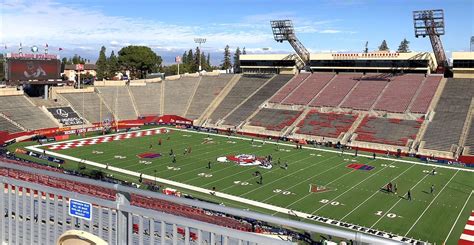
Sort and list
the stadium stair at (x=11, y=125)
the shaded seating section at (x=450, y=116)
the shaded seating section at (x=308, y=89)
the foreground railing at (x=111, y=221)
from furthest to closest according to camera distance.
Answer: the shaded seating section at (x=308, y=89)
the stadium stair at (x=11, y=125)
the shaded seating section at (x=450, y=116)
the foreground railing at (x=111, y=221)

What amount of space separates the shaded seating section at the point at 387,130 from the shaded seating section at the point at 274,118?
9.59 meters

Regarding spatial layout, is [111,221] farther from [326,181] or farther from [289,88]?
[289,88]

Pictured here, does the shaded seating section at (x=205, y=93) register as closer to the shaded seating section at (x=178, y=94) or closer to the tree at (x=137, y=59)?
the shaded seating section at (x=178, y=94)

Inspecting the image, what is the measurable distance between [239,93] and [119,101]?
758 inches

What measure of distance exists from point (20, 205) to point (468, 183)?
119 feet

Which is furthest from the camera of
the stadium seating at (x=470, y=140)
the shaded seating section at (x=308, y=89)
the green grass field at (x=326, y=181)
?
the shaded seating section at (x=308, y=89)

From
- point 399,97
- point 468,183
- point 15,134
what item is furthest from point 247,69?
point 468,183

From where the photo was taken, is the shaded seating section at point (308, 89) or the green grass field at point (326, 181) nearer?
the green grass field at point (326, 181)

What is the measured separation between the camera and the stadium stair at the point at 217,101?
66.7 metres

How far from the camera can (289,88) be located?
71.6 metres

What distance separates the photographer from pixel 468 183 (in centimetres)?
3509

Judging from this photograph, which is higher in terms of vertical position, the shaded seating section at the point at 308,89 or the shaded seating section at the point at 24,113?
the shaded seating section at the point at 308,89

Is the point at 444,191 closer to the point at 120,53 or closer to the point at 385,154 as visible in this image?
the point at 385,154

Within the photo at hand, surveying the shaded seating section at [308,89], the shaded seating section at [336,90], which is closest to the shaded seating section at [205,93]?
the shaded seating section at [308,89]
